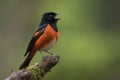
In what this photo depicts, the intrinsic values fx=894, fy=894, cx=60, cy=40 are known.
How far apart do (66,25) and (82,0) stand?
5.01ft

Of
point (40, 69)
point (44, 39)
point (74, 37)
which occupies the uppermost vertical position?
point (44, 39)

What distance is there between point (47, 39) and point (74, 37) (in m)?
7.52

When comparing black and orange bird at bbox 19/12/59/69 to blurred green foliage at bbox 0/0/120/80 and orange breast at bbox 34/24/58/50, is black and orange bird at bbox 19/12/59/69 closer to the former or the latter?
orange breast at bbox 34/24/58/50

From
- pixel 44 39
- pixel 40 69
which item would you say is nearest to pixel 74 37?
pixel 44 39

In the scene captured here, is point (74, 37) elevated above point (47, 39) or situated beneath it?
situated beneath

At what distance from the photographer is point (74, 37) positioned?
71.2 feet

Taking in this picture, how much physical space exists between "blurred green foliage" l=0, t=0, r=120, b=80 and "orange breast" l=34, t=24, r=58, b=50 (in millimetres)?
6117

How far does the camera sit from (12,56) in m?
24.4

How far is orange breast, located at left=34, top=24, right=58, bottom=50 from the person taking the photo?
1412cm

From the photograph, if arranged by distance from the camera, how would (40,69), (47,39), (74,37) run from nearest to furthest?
(40,69), (47,39), (74,37)

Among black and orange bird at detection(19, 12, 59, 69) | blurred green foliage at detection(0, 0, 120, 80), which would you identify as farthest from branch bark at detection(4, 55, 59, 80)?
blurred green foliage at detection(0, 0, 120, 80)

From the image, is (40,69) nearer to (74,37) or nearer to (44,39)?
(44,39)

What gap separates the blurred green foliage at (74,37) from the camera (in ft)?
70.5

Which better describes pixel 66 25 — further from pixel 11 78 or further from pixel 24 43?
pixel 11 78
